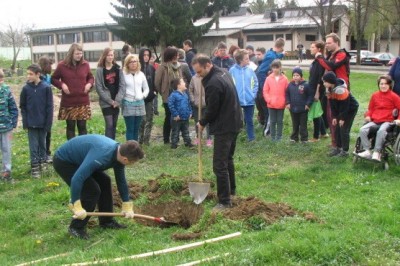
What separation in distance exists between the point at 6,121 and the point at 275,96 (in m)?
5.26

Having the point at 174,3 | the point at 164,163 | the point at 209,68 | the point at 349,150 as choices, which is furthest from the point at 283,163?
the point at 174,3

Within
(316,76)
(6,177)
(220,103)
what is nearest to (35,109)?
(6,177)

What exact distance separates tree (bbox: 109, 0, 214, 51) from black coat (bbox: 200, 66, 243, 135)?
26119 millimetres

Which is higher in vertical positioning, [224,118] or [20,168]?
[224,118]

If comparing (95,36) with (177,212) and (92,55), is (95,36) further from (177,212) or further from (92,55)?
(177,212)

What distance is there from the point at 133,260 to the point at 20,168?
5334 millimetres

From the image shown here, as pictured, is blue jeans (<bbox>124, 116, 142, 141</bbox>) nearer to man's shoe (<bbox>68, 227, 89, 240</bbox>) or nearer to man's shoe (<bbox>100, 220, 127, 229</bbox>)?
man's shoe (<bbox>100, 220, 127, 229</bbox>)

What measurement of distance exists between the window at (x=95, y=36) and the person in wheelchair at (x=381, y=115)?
175ft

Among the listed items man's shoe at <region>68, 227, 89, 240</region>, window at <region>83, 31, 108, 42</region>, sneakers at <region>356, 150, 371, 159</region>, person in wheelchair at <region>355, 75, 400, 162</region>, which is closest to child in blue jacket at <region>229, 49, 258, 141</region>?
person in wheelchair at <region>355, 75, 400, 162</region>

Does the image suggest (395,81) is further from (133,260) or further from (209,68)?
(133,260)

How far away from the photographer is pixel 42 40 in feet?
226

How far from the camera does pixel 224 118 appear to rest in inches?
244

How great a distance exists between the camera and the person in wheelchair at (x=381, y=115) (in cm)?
796

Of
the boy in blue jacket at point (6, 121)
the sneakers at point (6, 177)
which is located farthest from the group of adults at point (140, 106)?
the sneakers at point (6, 177)
